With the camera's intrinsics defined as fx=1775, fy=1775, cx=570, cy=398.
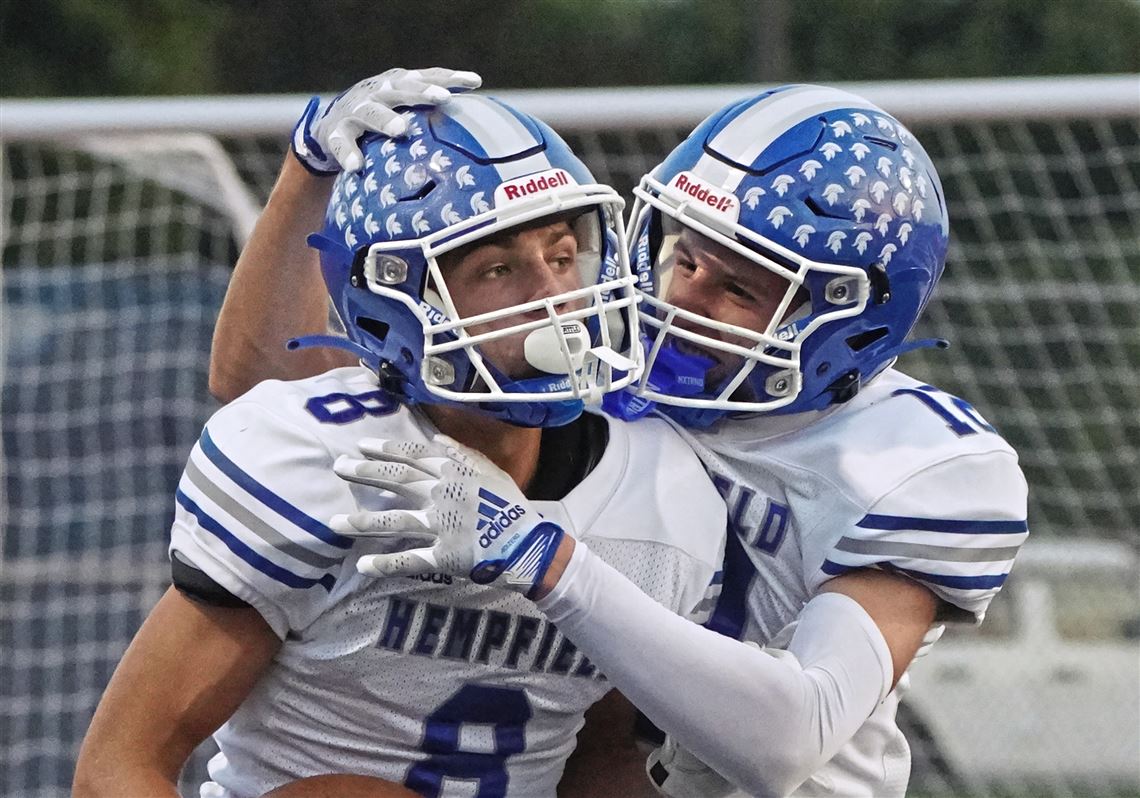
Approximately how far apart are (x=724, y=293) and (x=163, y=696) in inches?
30.8

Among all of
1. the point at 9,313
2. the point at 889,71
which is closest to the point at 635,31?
the point at 889,71

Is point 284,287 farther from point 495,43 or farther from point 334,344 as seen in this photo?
point 495,43

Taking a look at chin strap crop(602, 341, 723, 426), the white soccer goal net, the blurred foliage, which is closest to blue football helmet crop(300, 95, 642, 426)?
chin strap crop(602, 341, 723, 426)

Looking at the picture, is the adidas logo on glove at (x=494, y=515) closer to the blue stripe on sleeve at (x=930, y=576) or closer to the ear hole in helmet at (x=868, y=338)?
the blue stripe on sleeve at (x=930, y=576)

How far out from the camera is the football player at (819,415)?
6.43 ft

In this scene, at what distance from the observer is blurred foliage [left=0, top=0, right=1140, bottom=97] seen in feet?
32.8

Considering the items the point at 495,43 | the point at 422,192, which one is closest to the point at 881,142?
the point at 422,192

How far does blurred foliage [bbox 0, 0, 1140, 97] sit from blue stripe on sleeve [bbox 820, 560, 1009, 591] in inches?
310

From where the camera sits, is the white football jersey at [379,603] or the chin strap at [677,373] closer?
the white football jersey at [379,603]

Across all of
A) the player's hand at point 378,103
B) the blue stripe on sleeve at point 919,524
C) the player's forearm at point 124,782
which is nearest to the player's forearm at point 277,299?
the player's hand at point 378,103

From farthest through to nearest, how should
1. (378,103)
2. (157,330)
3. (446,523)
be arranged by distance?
(157,330), (378,103), (446,523)

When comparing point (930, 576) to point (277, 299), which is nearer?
point (930, 576)

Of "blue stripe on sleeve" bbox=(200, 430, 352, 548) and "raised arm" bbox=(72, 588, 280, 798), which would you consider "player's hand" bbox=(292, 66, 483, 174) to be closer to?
"blue stripe on sleeve" bbox=(200, 430, 352, 548)

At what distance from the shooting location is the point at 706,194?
6.81 ft
